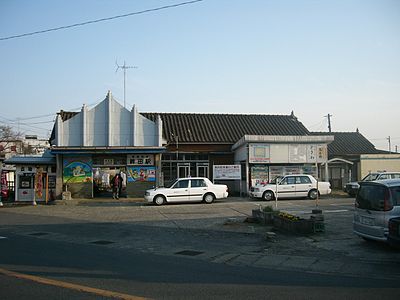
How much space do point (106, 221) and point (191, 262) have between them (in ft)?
28.1

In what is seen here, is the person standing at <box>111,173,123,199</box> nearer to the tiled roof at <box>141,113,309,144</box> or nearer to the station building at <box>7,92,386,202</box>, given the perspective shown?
the station building at <box>7,92,386,202</box>

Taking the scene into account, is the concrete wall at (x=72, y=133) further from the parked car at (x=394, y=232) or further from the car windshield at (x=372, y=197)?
the parked car at (x=394, y=232)

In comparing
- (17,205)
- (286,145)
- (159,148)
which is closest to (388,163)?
(286,145)

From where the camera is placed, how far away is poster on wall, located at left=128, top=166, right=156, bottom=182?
27.8m

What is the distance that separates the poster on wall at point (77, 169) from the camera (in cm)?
2742

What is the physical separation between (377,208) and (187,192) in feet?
48.1

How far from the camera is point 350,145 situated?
40469 millimetres

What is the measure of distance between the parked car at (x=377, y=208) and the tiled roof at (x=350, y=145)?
28.5 m

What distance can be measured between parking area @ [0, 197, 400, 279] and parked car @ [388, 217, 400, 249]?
0.59 m

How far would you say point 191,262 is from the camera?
884cm

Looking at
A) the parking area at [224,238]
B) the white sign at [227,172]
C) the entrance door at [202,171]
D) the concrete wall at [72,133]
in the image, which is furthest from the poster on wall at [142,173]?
the parking area at [224,238]

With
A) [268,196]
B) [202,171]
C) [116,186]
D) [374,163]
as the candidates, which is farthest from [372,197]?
[374,163]

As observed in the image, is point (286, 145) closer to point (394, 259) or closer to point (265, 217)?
point (265, 217)

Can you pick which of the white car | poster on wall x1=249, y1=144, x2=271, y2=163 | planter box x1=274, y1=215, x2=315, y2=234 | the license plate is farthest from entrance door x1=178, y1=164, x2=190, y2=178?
the license plate
